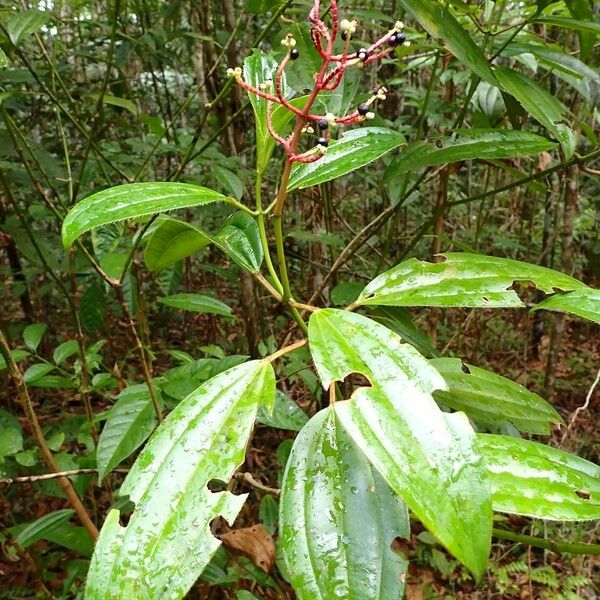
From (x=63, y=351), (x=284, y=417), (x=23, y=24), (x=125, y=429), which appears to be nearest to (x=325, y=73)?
(x=284, y=417)

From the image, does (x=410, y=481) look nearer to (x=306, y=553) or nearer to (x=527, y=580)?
(x=306, y=553)

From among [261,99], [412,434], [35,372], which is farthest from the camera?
[35,372]

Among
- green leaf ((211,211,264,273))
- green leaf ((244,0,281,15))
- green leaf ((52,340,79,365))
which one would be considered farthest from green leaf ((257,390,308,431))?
green leaf ((244,0,281,15))

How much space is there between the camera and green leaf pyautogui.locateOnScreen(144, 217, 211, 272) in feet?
2.43

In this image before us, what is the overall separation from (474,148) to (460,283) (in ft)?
1.00

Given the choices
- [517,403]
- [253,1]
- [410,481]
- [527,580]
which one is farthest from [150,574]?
[527,580]

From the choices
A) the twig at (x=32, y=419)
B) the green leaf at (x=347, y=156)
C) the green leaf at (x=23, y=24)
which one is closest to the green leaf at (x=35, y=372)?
the twig at (x=32, y=419)

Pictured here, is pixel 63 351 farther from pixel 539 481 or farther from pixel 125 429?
pixel 539 481

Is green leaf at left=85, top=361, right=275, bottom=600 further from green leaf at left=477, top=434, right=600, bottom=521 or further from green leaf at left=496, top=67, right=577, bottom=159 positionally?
green leaf at left=496, top=67, right=577, bottom=159

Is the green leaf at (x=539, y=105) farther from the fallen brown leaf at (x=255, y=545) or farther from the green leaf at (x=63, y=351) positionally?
the green leaf at (x=63, y=351)

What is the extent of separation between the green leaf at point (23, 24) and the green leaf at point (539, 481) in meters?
1.15

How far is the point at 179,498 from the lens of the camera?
1.57 feet

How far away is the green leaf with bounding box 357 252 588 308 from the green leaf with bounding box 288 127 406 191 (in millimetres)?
145

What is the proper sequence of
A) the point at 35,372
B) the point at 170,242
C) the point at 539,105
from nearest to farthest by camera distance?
the point at 170,242, the point at 539,105, the point at 35,372
